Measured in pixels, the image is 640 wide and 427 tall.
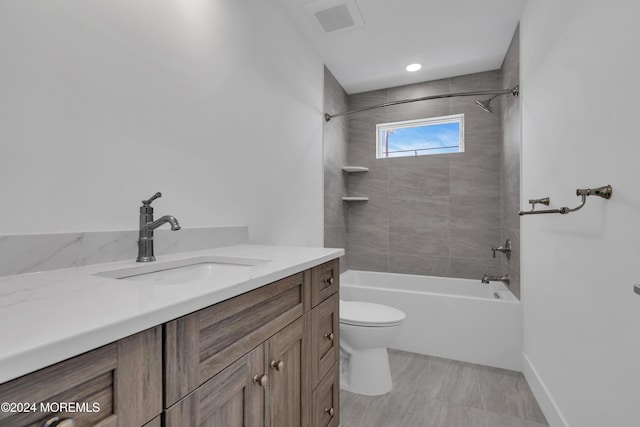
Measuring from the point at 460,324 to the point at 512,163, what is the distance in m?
1.32

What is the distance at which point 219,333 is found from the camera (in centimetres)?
67

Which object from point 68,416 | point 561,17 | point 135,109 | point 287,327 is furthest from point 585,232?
point 135,109

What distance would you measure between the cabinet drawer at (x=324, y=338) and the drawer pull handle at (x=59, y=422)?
0.78 m

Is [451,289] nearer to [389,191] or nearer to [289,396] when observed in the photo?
[389,191]

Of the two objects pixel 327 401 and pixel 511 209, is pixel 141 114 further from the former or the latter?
pixel 511 209

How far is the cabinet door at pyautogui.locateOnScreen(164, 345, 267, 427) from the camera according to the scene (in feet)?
1.88

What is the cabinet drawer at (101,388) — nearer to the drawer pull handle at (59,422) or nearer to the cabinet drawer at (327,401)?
the drawer pull handle at (59,422)

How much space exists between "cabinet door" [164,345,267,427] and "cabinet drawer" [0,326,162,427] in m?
0.08

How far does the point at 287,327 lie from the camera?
94 centimetres

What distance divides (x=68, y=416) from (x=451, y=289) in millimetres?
3004

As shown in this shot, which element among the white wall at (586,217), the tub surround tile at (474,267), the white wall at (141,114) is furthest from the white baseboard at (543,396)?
the white wall at (141,114)

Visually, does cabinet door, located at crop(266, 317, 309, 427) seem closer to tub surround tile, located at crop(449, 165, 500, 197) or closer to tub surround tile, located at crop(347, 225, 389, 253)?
tub surround tile, located at crop(347, 225, 389, 253)

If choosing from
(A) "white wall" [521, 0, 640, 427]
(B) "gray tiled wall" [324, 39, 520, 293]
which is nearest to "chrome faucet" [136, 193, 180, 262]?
(A) "white wall" [521, 0, 640, 427]

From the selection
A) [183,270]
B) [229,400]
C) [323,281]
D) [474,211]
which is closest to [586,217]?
[323,281]
